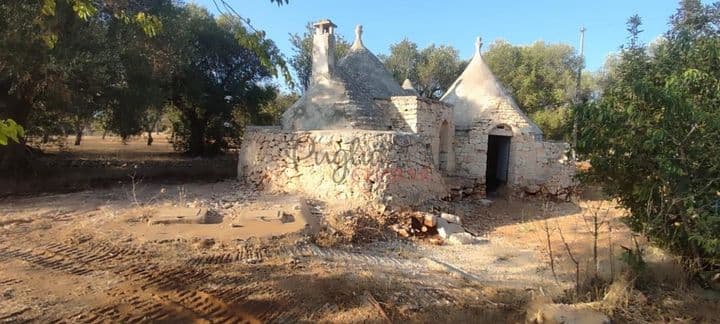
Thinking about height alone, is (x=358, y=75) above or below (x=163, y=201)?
above

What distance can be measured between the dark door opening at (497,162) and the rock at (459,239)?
20.9 ft

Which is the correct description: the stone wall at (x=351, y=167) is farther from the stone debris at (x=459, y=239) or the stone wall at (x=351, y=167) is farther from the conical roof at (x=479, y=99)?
the conical roof at (x=479, y=99)

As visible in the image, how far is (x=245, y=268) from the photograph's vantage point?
17.5 feet

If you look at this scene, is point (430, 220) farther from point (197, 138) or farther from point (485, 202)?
point (197, 138)

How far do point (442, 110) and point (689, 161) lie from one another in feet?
28.3

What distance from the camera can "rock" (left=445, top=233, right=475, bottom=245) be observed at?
859 centimetres

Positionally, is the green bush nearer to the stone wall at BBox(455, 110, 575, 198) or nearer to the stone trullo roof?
the stone wall at BBox(455, 110, 575, 198)

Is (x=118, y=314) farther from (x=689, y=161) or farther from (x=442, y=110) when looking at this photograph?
(x=442, y=110)

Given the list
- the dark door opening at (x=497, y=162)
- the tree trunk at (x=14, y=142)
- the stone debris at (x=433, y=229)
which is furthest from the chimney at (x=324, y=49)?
the tree trunk at (x=14, y=142)

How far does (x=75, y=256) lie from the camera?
540cm

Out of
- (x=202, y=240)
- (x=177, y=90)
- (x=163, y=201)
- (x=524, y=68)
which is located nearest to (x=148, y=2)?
(x=177, y=90)

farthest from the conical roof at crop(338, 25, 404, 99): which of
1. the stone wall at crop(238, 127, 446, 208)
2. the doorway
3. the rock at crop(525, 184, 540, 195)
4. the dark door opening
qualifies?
the rock at crop(525, 184, 540, 195)

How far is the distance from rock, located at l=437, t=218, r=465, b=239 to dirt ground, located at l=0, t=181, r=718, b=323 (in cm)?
51

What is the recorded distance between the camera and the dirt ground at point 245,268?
410cm
